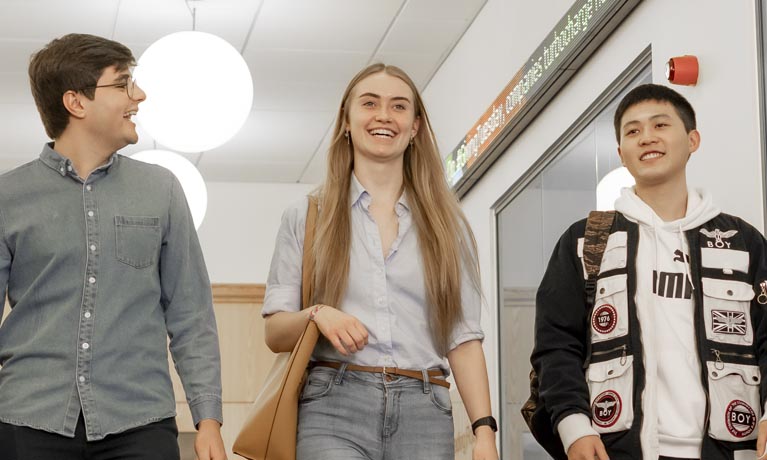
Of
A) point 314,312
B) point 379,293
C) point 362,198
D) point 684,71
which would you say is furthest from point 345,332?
point 684,71

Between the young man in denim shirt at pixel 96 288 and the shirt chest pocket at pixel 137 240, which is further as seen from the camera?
the shirt chest pocket at pixel 137 240

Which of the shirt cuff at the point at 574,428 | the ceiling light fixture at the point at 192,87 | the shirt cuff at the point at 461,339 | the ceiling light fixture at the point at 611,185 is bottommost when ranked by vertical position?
the shirt cuff at the point at 574,428

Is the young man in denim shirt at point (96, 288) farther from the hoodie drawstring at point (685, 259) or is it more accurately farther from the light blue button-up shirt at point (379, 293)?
the hoodie drawstring at point (685, 259)

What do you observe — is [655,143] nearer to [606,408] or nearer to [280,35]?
[606,408]

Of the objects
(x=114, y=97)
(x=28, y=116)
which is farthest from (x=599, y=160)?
(x=28, y=116)

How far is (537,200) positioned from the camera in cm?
581

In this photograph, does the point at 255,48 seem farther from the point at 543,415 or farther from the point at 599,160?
the point at 543,415

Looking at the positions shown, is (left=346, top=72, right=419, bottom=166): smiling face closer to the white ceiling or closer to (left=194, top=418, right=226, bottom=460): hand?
(left=194, top=418, right=226, bottom=460): hand

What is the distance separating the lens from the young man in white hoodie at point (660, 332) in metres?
2.56

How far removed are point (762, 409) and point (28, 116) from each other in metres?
7.02

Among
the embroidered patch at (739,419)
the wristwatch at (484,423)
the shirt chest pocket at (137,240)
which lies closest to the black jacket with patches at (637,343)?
the embroidered patch at (739,419)

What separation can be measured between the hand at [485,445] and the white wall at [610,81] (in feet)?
3.60

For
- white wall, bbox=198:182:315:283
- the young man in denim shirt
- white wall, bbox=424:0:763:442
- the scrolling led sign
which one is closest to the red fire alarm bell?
white wall, bbox=424:0:763:442

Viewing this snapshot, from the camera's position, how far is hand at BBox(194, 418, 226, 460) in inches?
98.0
